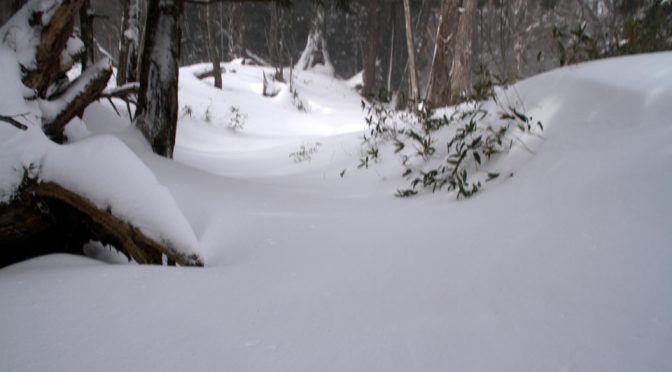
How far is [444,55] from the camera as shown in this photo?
6.25 metres

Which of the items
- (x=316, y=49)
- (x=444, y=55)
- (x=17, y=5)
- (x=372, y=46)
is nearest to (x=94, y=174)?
(x=17, y=5)

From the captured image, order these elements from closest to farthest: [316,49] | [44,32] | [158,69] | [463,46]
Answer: [44,32]
[158,69]
[463,46]
[316,49]

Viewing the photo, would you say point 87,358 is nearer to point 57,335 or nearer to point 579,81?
point 57,335

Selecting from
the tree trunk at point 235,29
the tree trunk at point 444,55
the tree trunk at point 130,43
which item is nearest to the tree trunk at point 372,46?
the tree trunk at point 235,29

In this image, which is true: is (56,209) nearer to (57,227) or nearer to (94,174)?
(57,227)

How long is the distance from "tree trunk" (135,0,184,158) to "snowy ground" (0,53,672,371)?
87cm

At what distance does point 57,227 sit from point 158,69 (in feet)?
6.27

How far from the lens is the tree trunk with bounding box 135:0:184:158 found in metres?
3.19

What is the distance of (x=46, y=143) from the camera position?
1610mm

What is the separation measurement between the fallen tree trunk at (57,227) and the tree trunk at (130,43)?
5.28 meters

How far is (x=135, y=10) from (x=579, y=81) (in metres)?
7.17

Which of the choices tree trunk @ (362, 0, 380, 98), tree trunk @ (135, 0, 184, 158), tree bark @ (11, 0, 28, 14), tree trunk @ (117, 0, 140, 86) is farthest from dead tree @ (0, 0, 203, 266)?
tree trunk @ (362, 0, 380, 98)

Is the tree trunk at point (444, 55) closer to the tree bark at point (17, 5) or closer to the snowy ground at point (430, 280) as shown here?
the snowy ground at point (430, 280)

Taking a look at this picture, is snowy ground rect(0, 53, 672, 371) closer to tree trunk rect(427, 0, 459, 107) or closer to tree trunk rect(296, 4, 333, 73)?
tree trunk rect(427, 0, 459, 107)
